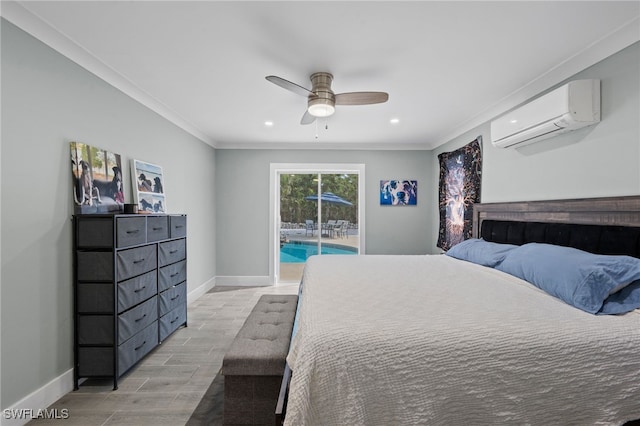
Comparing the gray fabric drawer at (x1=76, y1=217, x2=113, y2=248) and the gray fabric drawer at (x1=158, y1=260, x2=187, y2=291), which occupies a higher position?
the gray fabric drawer at (x1=76, y1=217, x2=113, y2=248)

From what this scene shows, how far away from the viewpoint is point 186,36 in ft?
6.79

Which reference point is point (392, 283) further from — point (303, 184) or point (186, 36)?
point (303, 184)

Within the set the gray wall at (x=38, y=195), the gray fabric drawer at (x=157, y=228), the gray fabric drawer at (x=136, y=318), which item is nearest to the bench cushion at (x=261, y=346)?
the gray fabric drawer at (x=136, y=318)

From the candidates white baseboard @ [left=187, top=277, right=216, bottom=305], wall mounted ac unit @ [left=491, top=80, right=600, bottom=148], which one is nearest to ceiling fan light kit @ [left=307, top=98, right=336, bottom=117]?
wall mounted ac unit @ [left=491, top=80, right=600, bottom=148]

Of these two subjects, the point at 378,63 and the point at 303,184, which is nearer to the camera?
the point at 378,63

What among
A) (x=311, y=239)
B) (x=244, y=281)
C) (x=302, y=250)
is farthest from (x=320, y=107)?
(x=244, y=281)

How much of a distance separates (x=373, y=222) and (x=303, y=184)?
145 centimetres

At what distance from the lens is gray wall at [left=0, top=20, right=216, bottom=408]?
5.88 feet

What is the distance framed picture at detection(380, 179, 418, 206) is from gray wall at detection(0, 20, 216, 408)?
4047mm

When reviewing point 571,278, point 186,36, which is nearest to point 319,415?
point 571,278

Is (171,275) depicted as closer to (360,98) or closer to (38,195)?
(38,195)

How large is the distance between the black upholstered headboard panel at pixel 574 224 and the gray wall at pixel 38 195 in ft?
12.2

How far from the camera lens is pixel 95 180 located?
2436 mm

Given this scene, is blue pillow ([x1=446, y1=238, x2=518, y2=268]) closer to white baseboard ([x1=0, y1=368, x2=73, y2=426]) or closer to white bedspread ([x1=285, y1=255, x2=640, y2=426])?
white bedspread ([x1=285, y1=255, x2=640, y2=426])
